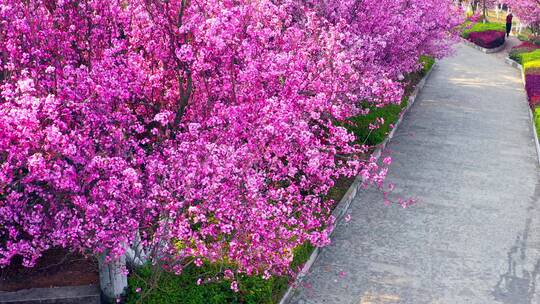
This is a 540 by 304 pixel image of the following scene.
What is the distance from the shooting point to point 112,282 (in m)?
9.01

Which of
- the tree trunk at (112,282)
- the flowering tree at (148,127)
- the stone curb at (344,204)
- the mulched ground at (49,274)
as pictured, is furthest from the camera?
the stone curb at (344,204)

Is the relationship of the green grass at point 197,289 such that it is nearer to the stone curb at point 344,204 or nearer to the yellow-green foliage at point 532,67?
the stone curb at point 344,204

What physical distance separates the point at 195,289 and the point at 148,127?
268 cm

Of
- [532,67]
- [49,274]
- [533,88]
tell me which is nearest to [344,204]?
[49,274]

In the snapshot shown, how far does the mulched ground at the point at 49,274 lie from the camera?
9469 mm

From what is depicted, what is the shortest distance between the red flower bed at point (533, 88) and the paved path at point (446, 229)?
214cm

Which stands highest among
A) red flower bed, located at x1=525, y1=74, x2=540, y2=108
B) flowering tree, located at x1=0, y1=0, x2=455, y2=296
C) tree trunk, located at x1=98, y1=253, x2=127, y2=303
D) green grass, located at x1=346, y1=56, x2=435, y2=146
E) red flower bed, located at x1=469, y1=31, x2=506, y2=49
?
flowering tree, located at x1=0, y1=0, x2=455, y2=296

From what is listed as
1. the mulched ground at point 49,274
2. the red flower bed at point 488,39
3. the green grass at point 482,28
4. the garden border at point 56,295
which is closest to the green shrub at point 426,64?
the red flower bed at point 488,39

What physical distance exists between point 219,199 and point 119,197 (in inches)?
50.8

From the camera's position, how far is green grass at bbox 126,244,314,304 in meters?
9.13

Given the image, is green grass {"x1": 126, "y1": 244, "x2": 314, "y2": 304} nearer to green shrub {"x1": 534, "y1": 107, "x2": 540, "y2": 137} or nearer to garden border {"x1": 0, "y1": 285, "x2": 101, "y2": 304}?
garden border {"x1": 0, "y1": 285, "x2": 101, "y2": 304}

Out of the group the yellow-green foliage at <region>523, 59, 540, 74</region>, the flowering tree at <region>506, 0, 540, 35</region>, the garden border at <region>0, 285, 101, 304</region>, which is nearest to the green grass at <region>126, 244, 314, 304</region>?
the garden border at <region>0, 285, 101, 304</region>

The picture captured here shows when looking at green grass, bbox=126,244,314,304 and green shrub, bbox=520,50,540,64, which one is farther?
green shrub, bbox=520,50,540,64

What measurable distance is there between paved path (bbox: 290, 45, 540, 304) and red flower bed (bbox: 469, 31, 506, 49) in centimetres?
2073
